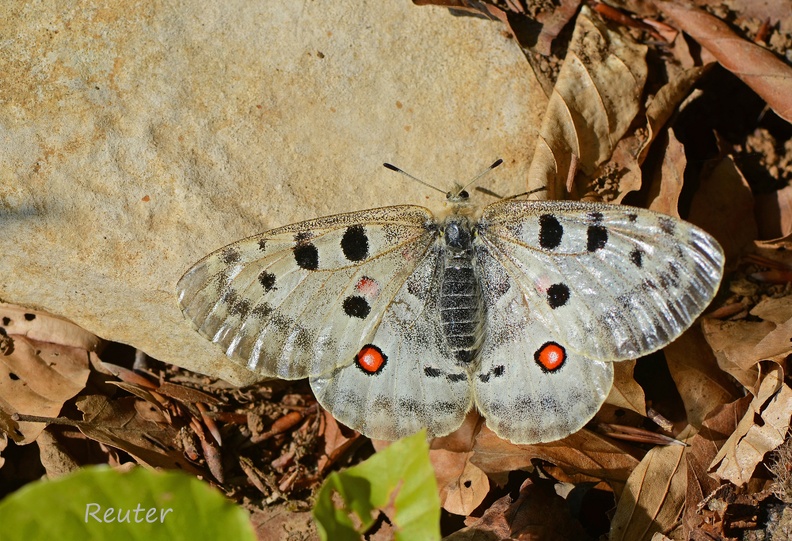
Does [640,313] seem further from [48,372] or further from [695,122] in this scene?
[48,372]

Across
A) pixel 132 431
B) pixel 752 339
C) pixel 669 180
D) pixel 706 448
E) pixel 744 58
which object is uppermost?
pixel 744 58

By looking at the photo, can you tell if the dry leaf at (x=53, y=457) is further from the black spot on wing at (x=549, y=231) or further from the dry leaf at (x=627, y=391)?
the dry leaf at (x=627, y=391)

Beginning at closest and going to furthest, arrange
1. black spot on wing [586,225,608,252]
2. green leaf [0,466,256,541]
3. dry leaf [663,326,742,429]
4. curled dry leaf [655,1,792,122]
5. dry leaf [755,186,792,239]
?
green leaf [0,466,256,541], black spot on wing [586,225,608,252], dry leaf [663,326,742,429], curled dry leaf [655,1,792,122], dry leaf [755,186,792,239]

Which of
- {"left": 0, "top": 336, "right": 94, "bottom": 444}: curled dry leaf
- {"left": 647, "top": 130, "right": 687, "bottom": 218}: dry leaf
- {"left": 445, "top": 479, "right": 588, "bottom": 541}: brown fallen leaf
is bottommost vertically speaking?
{"left": 0, "top": 336, "right": 94, "bottom": 444}: curled dry leaf

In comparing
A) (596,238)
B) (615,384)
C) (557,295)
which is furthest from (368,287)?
(615,384)

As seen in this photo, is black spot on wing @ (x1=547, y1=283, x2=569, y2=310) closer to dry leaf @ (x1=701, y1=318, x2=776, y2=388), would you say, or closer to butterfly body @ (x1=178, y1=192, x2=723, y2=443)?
butterfly body @ (x1=178, y1=192, x2=723, y2=443)

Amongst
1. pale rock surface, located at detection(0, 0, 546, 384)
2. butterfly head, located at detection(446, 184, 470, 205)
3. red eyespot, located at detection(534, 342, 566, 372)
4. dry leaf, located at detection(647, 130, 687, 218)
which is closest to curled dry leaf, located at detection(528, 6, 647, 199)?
pale rock surface, located at detection(0, 0, 546, 384)

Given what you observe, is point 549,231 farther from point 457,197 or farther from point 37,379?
point 37,379
